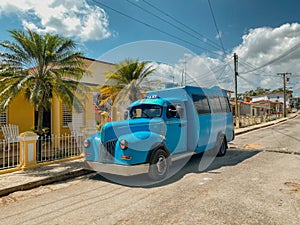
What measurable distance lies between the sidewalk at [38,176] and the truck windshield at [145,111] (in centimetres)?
243

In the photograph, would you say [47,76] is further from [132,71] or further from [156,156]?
Answer: [132,71]

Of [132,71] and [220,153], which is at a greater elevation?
[132,71]

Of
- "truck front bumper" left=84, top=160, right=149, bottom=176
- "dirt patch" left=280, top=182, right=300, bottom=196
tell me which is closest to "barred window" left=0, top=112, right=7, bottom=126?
"truck front bumper" left=84, top=160, right=149, bottom=176

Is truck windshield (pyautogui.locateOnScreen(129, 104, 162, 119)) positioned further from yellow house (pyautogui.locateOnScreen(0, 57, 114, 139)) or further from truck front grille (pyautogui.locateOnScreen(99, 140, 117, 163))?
yellow house (pyautogui.locateOnScreen(0, 57, 114, 139))

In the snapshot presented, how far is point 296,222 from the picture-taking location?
358cm

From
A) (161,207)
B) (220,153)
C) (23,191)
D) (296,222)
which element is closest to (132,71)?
(220,153)

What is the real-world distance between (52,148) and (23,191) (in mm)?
2931

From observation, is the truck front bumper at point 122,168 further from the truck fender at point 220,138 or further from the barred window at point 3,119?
the barred window at point 3,119

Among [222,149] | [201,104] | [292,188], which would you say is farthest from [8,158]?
[292,188]

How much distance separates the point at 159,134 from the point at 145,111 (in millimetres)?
1104

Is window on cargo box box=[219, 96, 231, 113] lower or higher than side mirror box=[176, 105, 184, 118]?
higher

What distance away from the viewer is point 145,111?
7207mm

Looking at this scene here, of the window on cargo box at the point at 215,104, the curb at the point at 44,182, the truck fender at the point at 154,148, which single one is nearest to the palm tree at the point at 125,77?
the window on cargo box at the point at 215,104

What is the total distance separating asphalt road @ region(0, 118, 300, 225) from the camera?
382 cm
